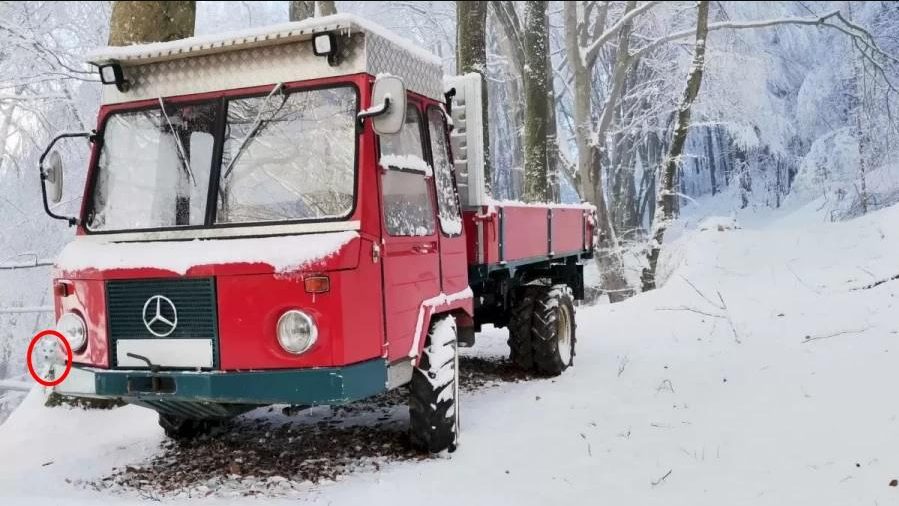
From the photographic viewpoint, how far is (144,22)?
22.0 feet

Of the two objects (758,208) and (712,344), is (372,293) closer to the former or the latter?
(712,344)

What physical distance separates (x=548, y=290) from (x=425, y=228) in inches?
120

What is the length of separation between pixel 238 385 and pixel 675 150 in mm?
14913

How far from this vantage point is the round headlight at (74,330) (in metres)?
4.52

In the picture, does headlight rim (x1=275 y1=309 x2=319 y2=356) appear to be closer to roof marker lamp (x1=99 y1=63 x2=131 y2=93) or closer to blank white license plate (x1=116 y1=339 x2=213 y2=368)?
blank white license plate (x1=116 y1=339 x2=213 y2=368)

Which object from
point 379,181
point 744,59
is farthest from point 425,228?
point 744,59

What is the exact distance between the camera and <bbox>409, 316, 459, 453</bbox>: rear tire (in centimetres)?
495

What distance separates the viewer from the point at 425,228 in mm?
5117

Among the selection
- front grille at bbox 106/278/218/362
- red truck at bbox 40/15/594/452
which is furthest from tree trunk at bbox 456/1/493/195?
front grille at bbox 106/278/218/362

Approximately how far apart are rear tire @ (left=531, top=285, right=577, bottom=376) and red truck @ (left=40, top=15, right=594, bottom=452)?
2355 mm

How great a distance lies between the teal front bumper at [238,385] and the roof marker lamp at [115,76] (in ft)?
5.91

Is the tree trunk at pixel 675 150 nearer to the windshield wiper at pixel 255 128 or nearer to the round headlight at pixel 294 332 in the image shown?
the windshield wiper at pixel 255 128

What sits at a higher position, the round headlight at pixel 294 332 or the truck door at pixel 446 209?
the truck door at pixel 446 209

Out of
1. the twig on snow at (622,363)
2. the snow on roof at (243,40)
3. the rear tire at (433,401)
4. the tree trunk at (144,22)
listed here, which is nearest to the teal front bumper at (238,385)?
the rear tire at (433,401)
